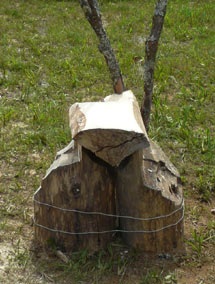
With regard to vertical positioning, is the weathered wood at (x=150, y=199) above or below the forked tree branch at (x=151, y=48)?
below

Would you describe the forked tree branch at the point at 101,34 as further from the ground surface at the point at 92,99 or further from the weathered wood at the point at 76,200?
the ground surface at the point at 92,99

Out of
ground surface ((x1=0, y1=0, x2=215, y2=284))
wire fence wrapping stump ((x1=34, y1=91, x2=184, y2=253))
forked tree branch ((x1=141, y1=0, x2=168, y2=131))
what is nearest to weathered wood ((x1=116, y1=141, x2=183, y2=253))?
wire fence wrapping stump ((x1=34, y1=91, x2=184, y2=253))

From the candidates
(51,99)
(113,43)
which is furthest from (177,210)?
(113,43)

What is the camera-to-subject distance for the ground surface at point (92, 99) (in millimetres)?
3137

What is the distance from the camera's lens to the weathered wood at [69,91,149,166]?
264cm

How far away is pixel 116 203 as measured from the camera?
Result: 327 cm

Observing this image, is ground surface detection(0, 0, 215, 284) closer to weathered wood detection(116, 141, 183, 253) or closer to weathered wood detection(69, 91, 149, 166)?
weathered wood detection(116, 141, 183, 253)

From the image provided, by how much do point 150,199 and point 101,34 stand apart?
136 centimetres

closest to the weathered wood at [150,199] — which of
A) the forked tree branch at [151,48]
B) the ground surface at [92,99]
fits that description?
the ground surface at [92,99]

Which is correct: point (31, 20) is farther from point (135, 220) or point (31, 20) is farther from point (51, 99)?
point (135, 220)

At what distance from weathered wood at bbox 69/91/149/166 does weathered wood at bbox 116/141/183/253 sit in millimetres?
192

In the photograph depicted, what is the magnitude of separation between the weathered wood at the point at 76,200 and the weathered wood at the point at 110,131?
0.19 metres

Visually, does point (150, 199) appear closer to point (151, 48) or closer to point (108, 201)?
point (108, 201)

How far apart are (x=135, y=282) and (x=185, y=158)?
1557mm
